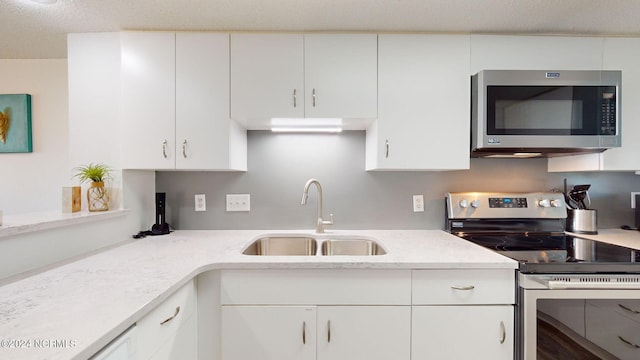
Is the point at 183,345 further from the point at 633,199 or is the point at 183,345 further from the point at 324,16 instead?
the point at 633,199

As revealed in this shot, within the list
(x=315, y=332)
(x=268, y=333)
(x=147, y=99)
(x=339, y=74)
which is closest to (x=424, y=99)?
(x=339, y=74)

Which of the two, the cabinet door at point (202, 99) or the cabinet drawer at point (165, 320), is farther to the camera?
the cabinet door at point (202, 99)

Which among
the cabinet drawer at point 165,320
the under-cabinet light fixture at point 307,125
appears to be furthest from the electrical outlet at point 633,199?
the cabinet drawer at point 165,320

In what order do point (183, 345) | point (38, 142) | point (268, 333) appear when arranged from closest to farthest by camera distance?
point (183, 345)
point (268, 333)
point (38, 142)

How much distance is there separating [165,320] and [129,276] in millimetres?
235

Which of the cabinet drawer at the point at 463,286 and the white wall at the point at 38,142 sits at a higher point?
the white wall at the point at 38,142

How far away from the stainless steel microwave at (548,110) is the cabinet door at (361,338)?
1.06 meters

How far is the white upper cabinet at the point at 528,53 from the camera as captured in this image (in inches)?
62.4

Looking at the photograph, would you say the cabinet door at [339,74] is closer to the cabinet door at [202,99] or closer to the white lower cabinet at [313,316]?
the cabinet door at [202,99]

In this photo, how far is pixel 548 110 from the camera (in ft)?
4.93

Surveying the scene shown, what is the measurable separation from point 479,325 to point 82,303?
1530 mm

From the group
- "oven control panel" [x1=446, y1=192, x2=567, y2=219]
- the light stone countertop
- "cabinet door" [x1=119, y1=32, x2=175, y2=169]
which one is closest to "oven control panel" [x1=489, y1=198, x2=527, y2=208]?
"oven control panel" [x1=446, y1=192, x2=567, y2=219]

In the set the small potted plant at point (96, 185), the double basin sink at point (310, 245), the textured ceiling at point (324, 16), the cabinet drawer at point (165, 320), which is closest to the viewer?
the cabinet drawer at point (165, 320)

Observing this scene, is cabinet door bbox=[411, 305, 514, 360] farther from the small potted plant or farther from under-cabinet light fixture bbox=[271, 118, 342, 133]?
the small potted plant
